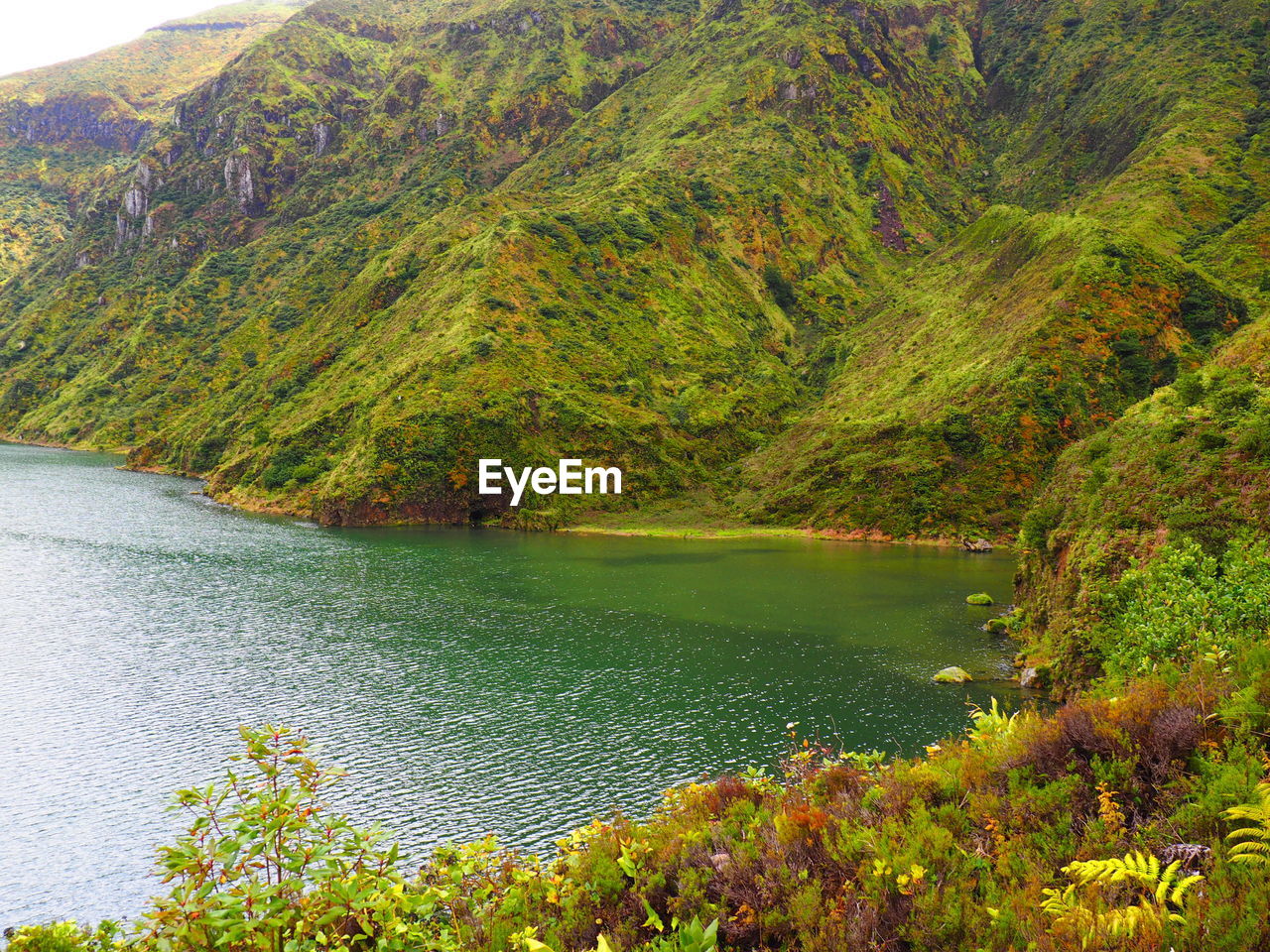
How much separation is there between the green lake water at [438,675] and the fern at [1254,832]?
22316mm

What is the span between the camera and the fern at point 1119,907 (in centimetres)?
872

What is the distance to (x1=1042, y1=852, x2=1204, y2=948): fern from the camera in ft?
28.6

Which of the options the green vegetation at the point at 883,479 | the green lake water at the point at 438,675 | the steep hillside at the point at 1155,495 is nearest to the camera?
the green vegetation at the point at 883,479

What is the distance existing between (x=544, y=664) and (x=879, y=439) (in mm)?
86072

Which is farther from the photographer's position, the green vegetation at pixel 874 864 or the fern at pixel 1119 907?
the green vegetation at pixel 874 864

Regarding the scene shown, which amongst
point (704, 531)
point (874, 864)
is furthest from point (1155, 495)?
point (704, 531)

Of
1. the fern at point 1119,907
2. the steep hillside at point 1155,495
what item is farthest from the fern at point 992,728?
the steep hillside at point 1155,495

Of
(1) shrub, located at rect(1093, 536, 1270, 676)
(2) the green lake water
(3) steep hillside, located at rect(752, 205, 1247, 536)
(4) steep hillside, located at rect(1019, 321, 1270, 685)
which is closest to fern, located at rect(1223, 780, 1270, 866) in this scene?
(2) the green lake water

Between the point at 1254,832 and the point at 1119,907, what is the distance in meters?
1.89

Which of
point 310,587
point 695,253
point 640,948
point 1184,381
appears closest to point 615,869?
point 640,948

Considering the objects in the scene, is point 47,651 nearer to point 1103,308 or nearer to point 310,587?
point 310,587

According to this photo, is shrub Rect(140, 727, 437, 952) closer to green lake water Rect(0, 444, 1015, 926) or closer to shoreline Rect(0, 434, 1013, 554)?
green lake water Rect(0, 444, 1015, 926)

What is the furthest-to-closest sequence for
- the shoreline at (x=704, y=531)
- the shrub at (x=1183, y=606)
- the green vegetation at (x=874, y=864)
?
the shoreline at (x=704, y=531) < the shrub at (x=1183, y=606) < the green vegetation at (x=874, y=864)

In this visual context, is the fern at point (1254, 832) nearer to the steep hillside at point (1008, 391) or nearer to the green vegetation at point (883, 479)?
the green vegetation at point (883, 479)
